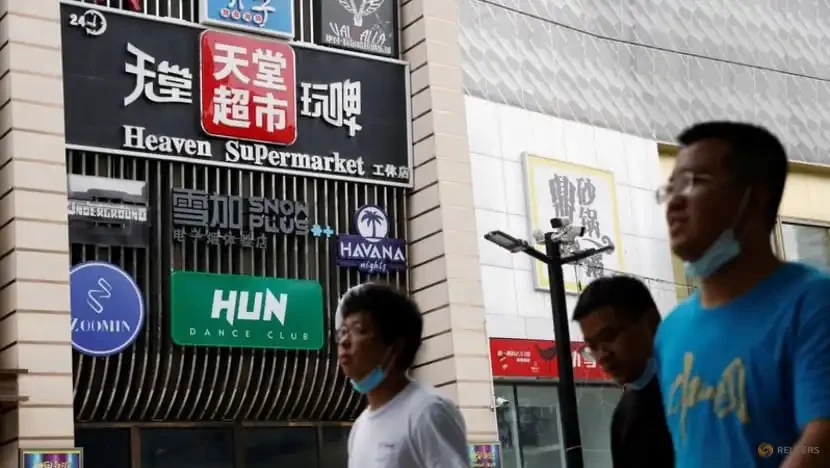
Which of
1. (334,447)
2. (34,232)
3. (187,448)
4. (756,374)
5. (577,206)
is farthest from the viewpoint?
(577,206)

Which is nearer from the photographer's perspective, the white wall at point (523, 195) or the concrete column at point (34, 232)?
the concrete column at point (34, 232)

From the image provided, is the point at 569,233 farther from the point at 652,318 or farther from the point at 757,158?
the point at 757,158

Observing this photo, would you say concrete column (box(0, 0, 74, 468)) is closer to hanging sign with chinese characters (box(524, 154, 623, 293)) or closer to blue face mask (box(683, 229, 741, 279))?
hanging sign with chinese characters (box(524, 154, 623, 293))

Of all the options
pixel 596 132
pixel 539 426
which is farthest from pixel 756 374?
pixel 596 132

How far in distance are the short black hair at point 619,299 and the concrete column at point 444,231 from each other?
12.1 meters

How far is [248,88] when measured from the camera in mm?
15633

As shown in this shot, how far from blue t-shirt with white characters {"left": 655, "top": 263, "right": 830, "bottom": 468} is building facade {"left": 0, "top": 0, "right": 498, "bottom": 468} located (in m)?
11.3

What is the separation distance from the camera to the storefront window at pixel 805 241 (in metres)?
22.3

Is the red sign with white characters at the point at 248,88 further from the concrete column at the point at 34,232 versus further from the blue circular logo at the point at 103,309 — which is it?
the blue circular logo at the point at 103,309

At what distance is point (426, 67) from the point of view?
1714 centimetres

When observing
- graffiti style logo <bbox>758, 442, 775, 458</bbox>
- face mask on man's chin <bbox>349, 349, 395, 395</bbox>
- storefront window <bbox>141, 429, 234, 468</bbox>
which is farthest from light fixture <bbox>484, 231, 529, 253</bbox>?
graffiti style logo <bbox>758, 442, 775, 458</bbox>

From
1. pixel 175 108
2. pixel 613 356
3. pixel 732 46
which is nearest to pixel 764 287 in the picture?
pixel 613 356

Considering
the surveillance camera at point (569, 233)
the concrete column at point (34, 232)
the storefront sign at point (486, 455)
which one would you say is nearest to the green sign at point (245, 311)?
the concrete column at point (34, 232)

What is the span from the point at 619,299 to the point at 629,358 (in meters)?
0.19
